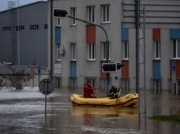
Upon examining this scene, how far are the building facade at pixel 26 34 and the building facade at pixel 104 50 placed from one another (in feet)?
97.4

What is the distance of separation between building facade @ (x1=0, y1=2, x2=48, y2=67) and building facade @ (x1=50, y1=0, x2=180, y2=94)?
2968 centimetres

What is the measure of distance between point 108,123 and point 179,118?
10.6 ft

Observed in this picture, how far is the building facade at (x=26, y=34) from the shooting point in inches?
3873

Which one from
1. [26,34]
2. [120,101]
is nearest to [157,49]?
[120,101]

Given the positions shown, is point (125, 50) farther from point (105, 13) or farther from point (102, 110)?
point (102, 110)

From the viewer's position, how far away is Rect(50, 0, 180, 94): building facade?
191ft

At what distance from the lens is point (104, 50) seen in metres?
62.6

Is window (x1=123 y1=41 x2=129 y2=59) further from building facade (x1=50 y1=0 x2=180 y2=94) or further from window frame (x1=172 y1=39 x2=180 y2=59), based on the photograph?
window frame (x1=172 y1=39 x2=180 y2=59)

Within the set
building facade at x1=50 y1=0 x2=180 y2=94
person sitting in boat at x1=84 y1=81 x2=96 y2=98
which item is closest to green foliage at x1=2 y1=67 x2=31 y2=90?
building facade at x1=50 y1=0 x2=180 y2=94

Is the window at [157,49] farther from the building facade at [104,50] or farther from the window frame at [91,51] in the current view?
the window frame at [91,51]

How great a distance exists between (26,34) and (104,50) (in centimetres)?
4007

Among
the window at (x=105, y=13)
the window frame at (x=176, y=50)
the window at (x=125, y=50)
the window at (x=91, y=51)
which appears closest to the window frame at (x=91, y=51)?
the window at (x=91, y=51)

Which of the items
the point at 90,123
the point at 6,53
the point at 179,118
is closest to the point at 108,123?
the point at 90,123

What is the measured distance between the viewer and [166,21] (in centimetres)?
1994
